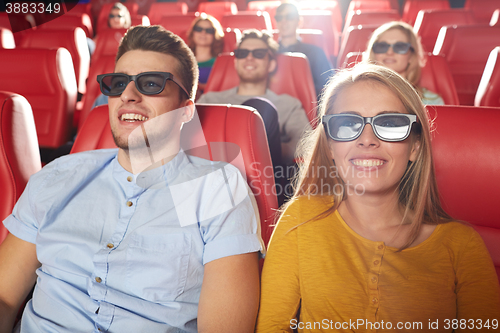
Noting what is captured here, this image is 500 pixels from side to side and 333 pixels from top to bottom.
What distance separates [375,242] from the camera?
1.01m

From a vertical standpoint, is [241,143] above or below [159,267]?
above

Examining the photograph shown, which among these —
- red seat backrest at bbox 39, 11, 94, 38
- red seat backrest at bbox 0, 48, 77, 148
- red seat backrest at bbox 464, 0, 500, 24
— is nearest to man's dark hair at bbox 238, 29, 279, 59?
red seat backrest at bbox 0, 48, 77, 148

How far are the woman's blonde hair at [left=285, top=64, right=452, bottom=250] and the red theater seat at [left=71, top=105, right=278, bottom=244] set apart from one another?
0.33ft

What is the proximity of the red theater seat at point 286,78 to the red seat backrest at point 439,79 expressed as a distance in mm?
714

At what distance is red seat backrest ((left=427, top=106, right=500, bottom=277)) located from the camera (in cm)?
110

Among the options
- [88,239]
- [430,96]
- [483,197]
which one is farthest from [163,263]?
[430,96]

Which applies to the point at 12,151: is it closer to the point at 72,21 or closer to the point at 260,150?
the point at 260,150

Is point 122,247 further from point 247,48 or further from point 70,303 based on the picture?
point 247,48

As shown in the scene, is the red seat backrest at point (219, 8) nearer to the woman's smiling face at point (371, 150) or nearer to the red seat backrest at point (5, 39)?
the red seat backrest at point (5, 39)

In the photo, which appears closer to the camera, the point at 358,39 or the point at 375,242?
the point at 375,242

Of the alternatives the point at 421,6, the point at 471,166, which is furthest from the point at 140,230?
the point at 421,6

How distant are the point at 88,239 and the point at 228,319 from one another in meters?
0.44

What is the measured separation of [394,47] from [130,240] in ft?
6.92

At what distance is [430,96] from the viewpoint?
2393mm
